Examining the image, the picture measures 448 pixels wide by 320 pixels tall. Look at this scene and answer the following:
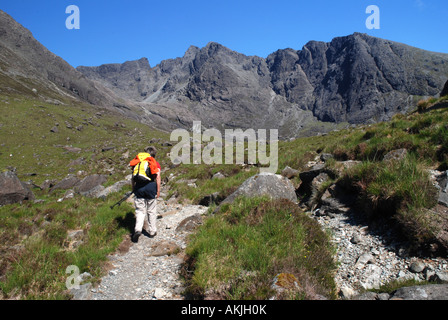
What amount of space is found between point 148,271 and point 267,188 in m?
5.49

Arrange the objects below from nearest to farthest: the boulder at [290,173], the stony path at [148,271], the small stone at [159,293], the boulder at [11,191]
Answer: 1. the small stone at [159,293]
2. the stony path at [148,271]
3. the boulder at [290,173]
4. the boulder at [11,191]

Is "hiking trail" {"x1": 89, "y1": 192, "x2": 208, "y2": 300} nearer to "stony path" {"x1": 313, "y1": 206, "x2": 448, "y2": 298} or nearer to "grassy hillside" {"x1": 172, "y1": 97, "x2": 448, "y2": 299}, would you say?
"grassy hillside" {"x1": 172, "y1": 97, "x2": 448, "y2": 299}

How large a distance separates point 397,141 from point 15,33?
742 feet

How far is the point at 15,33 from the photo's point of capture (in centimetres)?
15625

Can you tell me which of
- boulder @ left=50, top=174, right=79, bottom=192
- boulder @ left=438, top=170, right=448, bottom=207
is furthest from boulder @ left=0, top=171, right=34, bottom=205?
boulder @ left=438, top=170, right=448, bottom=207

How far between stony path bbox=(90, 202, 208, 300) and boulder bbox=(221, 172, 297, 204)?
2896 millimetres

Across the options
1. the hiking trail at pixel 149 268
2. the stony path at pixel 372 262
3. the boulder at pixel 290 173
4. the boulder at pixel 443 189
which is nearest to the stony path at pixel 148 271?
the hiking trail at pixel 149 268

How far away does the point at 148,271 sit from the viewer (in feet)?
19.4

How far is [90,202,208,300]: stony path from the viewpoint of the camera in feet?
16.2

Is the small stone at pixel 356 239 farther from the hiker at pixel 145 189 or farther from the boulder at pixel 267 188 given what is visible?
the hiker at pixel 145 189

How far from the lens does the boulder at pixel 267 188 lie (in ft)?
31.0

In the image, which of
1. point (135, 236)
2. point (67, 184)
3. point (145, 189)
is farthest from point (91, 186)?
point (135, 236)

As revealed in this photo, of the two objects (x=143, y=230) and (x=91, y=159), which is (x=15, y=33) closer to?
(x=91, y=159)

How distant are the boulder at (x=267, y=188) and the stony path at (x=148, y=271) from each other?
2896 millimetres
